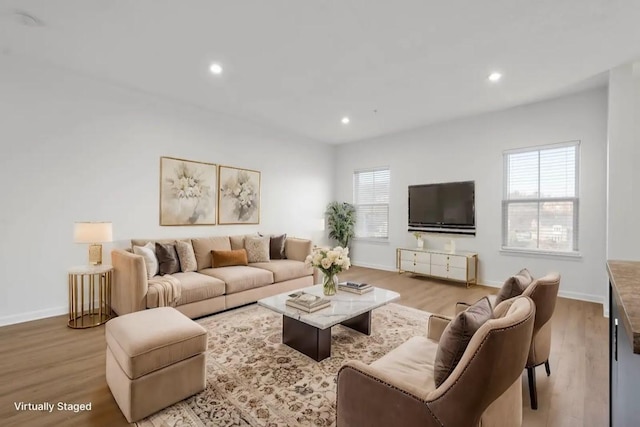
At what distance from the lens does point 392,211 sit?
644 cm

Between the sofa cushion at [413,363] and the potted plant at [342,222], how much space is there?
194 inches

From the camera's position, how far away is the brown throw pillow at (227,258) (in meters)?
4.25

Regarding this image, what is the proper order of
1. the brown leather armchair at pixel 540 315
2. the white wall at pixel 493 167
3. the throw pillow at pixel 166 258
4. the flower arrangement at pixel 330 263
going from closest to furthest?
the brown leather armchair at pixel 540 315
the flower arrangement at pixel 330 263
the throw pillow at pixel 166 258
the white wall at pixel 493 167

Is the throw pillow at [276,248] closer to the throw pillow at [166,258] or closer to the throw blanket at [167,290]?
the throw pillow at [166,258]

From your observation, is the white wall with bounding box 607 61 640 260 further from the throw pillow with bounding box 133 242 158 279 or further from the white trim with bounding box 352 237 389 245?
the throw pillow with bounding box 133 242 158 279

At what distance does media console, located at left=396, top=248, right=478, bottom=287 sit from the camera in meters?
5.05

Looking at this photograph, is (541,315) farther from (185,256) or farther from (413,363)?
(185,256)

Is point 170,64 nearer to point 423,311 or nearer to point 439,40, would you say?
point 439,40

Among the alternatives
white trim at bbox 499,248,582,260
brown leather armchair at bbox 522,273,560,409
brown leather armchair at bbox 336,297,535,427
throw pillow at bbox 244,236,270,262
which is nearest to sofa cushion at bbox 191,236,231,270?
throw pillow at bbox 244,236,270,262

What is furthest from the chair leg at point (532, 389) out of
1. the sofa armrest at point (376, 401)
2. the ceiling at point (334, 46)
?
the ceiling at point (334, 46)

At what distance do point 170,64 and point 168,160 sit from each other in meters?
1.46

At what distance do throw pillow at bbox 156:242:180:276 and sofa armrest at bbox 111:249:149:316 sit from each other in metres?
0.42

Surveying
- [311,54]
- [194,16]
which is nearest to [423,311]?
[311,54]

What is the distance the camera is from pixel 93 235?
329 centimetres
